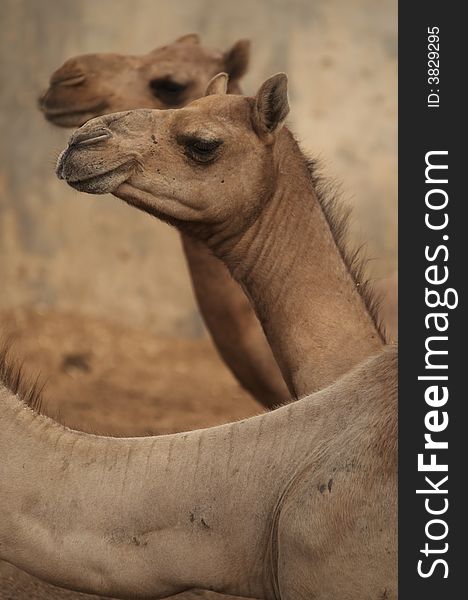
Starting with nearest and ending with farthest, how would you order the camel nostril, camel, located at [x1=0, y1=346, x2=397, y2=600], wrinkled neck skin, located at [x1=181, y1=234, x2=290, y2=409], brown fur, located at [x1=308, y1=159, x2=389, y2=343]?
camel, located at [x1=0, y1=346, x2=397, y2=600]
the camel nostril
brown fur, located at [x1=308, y1=159, x2=389, y2=343]
wrinkled neck skin, located at [x1=181, y1=234, x2=290, y2=409]

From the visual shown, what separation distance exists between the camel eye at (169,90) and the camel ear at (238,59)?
0.32 m

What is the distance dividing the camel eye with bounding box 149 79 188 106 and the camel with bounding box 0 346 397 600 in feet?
9.98

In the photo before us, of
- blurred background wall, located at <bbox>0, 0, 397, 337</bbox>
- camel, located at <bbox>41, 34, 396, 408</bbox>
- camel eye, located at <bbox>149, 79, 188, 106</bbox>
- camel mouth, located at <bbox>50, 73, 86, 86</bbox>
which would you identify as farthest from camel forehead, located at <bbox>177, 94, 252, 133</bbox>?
blurred background wall, located at <bbox>0, 0, 397, 337</bbox>

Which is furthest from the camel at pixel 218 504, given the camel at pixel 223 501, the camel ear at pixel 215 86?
the camel ear at pixel 215 86

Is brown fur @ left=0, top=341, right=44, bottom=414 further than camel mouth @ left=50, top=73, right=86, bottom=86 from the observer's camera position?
No

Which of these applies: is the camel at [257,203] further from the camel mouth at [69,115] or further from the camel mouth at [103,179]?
the camel mouth at [69,115]

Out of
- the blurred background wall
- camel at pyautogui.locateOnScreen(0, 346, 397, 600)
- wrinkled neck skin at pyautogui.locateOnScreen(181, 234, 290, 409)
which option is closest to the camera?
camel at pyautogui.locateOnScreen(0, 346, 397, 600)

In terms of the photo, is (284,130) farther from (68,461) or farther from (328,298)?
(68,461)

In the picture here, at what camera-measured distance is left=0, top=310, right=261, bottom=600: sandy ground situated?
8117mm

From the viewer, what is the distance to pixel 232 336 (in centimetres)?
566

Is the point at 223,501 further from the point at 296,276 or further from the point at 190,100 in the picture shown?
the point at 190,100

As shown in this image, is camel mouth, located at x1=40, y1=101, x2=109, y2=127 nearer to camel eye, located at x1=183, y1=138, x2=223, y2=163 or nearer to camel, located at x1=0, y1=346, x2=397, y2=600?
camel eye, located at x1=183, y1=138, x2=223, y2=163

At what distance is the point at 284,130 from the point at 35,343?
561 centimetres

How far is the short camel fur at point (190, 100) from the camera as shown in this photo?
5.61 metres
